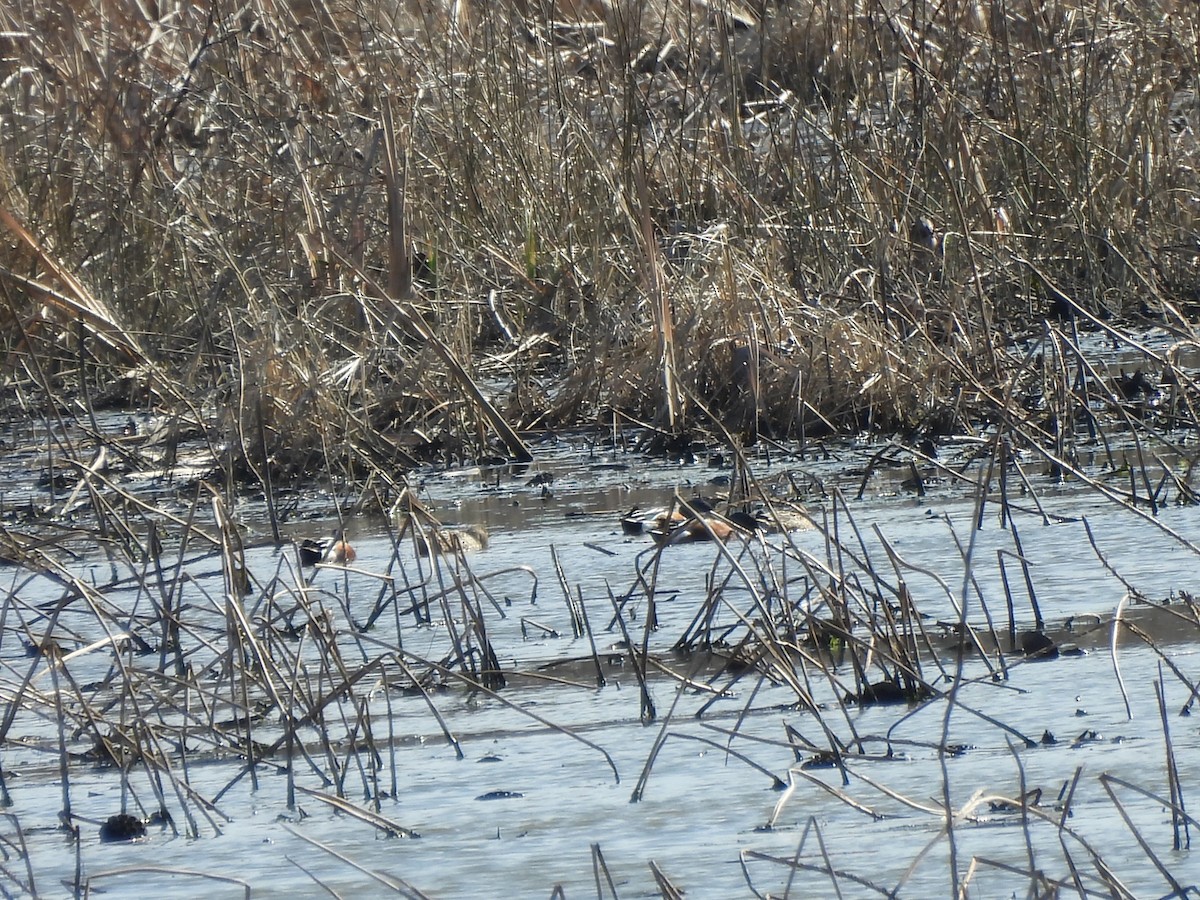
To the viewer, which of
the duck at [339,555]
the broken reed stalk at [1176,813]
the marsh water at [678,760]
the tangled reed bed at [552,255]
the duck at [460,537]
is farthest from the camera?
the tangled reed bed at [552,255]

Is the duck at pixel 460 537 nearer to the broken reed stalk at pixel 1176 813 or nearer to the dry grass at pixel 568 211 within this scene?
the dry grass at pixel 568 211

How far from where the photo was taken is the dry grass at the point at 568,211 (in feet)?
22.4

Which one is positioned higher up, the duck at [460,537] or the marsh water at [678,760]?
the duck at [460,537]

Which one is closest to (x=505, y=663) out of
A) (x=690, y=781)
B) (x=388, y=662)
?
(x=388, y=662)

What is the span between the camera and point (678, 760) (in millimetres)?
3346

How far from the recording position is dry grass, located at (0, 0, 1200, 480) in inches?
269

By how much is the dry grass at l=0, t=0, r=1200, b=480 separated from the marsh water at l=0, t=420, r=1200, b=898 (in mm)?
1941

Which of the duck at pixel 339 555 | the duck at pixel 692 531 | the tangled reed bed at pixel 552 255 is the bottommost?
the duck at pixel 339 555

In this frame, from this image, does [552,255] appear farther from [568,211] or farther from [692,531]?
[692,531]

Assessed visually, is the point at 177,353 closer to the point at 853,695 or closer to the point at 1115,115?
the point at 1115,115

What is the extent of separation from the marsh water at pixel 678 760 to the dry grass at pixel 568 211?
1.94m

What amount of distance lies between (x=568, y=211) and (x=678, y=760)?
16.5 ft

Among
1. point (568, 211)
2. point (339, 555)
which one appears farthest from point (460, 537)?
point (568, 211)

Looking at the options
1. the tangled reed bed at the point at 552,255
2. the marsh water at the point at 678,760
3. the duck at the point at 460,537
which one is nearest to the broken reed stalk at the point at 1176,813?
the marsh water at the point at 678,760
